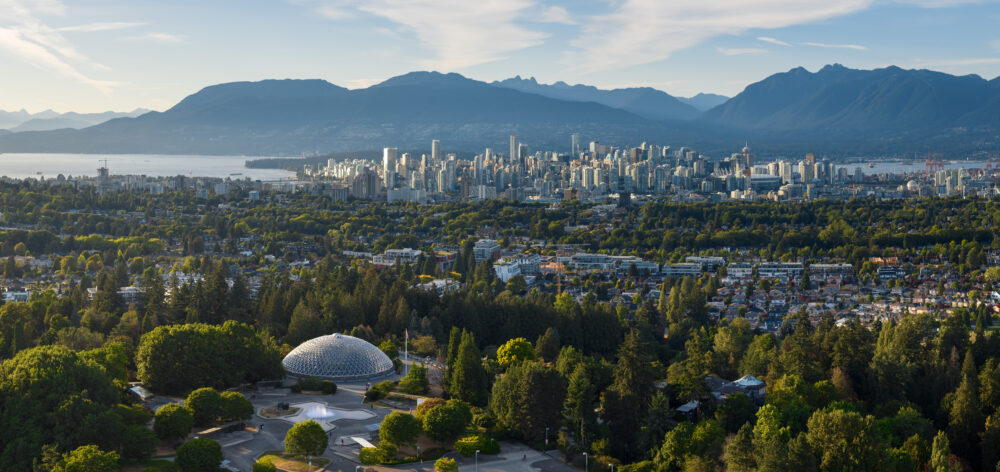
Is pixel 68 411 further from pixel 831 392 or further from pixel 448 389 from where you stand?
pixel 831 392

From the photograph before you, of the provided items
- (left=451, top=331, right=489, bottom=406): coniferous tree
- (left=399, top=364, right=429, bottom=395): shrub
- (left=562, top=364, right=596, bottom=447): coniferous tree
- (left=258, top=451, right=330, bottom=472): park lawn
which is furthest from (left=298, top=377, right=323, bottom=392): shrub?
(left=562, top=364, right=596, bottom=447): coniferous tree

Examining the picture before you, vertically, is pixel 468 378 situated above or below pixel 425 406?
above

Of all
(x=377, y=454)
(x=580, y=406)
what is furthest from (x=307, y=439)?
(x=580, y=406)

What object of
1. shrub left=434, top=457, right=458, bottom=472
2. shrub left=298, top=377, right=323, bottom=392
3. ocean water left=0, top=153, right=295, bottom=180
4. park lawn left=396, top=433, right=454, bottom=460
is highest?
ocean water left=0, top=153, right=295, bottom=180

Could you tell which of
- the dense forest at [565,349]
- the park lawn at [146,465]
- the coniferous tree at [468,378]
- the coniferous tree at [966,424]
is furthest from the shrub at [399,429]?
the coniferous tree at [966,424]

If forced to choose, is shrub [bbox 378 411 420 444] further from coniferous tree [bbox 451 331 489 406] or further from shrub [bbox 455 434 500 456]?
coniferous tree [bbox 451 331 489 406]

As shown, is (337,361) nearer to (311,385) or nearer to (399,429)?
(311,385)
